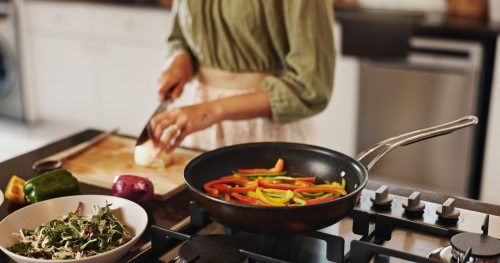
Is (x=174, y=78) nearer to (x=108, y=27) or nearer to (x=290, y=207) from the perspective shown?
(x=290, y=207)

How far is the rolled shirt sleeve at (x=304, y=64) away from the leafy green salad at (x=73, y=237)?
59 cm

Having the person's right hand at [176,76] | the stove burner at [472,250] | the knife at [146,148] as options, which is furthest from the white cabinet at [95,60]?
the stove burner at [472,250]

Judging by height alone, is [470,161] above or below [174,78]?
below

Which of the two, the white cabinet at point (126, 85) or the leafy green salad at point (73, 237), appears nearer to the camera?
the leafy green salad at point (73, 237)

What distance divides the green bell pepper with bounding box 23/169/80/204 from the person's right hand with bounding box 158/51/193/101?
1.56ft

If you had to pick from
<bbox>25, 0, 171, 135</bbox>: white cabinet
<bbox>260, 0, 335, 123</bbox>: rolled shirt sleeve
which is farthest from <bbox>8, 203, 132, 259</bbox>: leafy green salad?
→ <bbox>25, 0, 171, 135</bbox>: white cabinet

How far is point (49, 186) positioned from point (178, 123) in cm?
31

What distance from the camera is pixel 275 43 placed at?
154 cm

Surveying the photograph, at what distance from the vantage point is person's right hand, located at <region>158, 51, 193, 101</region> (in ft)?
5.19

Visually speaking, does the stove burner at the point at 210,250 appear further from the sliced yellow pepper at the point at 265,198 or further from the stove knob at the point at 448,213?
the stove knob at the point at 448,213

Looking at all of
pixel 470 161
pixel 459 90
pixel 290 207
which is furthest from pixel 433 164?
pixel 290 207

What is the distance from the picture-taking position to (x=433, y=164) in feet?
9.26

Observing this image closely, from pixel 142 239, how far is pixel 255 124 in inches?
26.8

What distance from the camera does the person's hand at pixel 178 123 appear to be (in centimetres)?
129
